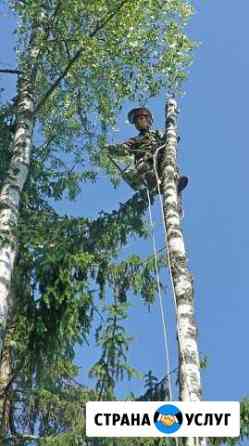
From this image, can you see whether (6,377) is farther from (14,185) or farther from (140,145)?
(140,145)

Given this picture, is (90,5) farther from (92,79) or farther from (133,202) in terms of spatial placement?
(133,202)

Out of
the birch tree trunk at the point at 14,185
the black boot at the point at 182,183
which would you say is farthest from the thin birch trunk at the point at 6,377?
the black boot at the point at 182,183

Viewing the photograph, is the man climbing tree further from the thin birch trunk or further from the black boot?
the thin birch trunk

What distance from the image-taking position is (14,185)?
971 centimetres

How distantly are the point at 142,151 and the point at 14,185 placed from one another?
1986 millimetres

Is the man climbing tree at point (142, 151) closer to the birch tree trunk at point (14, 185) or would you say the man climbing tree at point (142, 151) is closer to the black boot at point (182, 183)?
the black boot at point (182, 183)

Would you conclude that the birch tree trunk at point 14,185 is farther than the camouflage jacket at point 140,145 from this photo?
No

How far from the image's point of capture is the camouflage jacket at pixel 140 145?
1084cm

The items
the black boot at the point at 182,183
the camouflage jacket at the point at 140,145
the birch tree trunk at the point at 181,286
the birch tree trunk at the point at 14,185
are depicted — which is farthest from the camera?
the camouflage jacket at the point at 140,145

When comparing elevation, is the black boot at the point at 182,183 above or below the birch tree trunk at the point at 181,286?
above

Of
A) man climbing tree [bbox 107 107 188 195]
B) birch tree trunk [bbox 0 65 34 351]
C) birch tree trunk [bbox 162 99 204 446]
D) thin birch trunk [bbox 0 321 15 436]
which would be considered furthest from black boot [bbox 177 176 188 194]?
thin birch trunk [bbox 0 321 15 436]

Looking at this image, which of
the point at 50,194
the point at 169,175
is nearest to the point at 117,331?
the point at 169,175

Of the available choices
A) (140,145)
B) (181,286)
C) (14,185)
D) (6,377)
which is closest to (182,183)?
(140,145)

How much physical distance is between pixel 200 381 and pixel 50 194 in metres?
5.64
